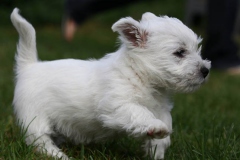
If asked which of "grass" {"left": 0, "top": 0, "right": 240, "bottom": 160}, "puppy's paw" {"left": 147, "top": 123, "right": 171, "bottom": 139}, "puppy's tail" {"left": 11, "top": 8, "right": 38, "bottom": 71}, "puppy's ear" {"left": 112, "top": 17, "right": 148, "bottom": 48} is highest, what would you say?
"puppy's ear" {"left": 112, "top": 17, "right": 148, "bottom": 48}

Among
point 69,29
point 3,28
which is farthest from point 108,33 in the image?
point 69,29

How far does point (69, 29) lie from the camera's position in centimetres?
886

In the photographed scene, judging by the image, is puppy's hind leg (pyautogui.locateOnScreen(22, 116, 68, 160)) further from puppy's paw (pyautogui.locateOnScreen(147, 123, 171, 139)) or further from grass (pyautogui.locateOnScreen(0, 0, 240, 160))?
puppy's paw (pyautogui.locateOnScreen(147, 123, 171, 139))

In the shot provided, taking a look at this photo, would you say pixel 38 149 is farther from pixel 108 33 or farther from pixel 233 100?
pixel 108 33

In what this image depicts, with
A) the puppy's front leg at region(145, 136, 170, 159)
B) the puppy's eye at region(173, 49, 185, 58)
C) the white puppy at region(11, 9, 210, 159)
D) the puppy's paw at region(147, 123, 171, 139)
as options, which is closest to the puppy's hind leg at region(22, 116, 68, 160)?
the white puppy at region(11, 9, 210, 159)

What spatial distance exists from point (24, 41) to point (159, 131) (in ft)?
4.34

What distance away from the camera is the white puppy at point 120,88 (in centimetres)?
285

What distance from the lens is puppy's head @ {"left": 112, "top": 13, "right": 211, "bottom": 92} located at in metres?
2.90

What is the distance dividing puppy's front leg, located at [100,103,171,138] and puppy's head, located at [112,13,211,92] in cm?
26

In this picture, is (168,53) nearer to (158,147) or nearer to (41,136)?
(158,147)

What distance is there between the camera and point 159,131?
2625 millimetres

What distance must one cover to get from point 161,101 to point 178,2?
13.7 meters

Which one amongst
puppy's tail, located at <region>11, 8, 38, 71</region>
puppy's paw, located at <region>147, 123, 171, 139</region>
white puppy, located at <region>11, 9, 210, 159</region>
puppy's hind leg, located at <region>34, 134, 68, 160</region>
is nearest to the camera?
puppy's paw, located at <region>147, 123, 171, 139</region>

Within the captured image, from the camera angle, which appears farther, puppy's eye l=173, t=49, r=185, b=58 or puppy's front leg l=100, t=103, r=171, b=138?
puppy's eye l=173, t=49, r=185, b=58
